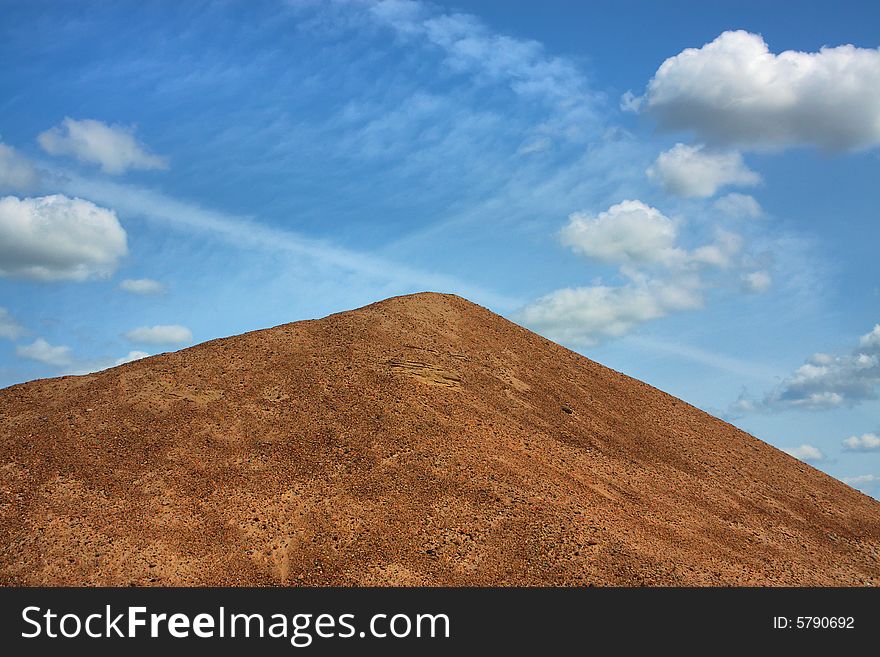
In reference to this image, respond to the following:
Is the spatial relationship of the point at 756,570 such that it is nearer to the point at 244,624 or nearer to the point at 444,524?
the point at 444,524

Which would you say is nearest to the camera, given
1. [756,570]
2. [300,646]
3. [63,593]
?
[300,646]

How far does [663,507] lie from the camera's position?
21.3 meters

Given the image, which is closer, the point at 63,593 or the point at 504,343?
the point at 63,593

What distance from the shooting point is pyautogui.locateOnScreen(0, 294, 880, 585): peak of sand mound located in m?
17.2

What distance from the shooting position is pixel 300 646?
14344 millimetres

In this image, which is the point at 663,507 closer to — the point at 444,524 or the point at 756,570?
the point at 756,570

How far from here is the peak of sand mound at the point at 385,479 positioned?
17234 mm

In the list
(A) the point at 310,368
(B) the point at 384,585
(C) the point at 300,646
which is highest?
(A) the point at 310,368

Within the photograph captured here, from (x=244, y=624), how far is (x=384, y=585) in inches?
121

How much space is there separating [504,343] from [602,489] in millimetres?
8935

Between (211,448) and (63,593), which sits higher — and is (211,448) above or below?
above

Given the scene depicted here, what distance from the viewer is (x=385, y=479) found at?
762 inches

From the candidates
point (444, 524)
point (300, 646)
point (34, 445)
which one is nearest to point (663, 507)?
point (444, 524)

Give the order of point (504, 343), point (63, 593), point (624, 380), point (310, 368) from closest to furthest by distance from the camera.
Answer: point (63, 593) → point (310, 368) → point (504, 343) → point (624, 380)
